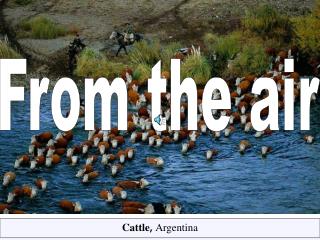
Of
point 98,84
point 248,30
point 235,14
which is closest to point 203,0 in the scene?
point 235,14

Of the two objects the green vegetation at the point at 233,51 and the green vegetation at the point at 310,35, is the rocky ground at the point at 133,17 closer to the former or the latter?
the green vegetation at the point at 233,51

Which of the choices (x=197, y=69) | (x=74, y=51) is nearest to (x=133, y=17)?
(x=74, y=51)

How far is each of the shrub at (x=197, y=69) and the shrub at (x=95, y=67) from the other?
1938 millimetres

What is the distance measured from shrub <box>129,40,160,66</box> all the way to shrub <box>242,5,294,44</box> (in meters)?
2.88

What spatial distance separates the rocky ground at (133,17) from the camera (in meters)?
23.5

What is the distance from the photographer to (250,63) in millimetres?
20734

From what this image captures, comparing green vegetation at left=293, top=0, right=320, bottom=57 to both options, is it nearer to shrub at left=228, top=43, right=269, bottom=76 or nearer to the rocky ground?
shrub at left=228, top=43, right=269, bottom=76
